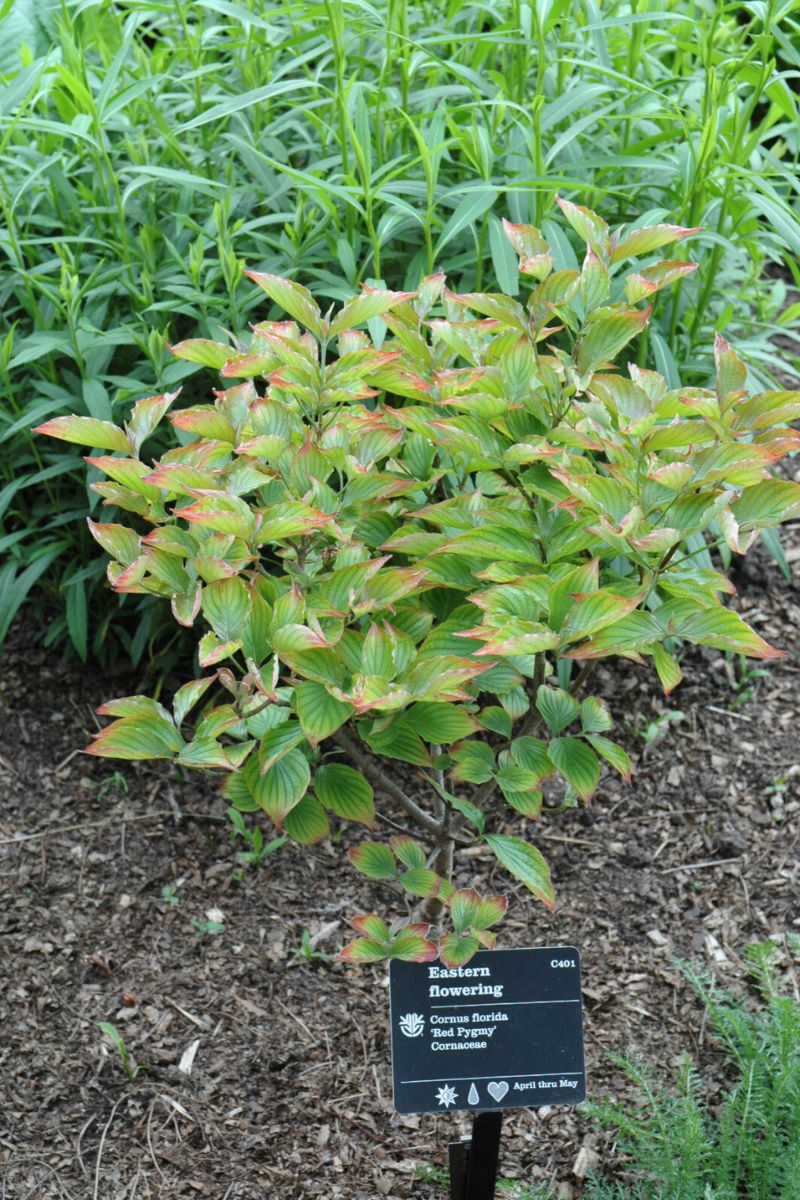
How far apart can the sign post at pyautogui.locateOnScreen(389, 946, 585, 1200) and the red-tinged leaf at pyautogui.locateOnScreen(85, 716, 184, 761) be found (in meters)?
0.48

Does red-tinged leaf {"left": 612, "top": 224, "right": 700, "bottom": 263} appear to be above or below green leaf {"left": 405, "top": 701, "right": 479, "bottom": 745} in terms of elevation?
above

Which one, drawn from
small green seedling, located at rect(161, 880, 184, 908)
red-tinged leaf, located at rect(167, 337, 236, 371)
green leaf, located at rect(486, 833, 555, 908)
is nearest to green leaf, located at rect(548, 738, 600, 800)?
green leaf, located at rect(486, 833, 555, 908)

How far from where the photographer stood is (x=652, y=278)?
60.7 inches

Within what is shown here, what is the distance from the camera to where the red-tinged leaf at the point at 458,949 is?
1618 mm

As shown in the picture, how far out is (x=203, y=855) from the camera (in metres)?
2.67

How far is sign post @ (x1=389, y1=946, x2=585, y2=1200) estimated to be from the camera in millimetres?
1691

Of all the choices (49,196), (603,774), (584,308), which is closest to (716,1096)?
(603,774)

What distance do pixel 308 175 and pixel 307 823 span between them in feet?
4.33

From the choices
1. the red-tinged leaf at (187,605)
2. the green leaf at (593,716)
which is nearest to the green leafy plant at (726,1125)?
the green leaf at (593,716)

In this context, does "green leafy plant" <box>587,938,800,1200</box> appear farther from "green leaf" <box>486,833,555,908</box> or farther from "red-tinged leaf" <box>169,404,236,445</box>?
"red-tinged leaf" <box>169,404,236,445</box>

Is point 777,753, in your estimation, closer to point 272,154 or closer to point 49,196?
point 272,154

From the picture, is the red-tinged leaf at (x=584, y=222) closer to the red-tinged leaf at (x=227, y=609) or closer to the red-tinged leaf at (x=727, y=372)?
the red-tinged leaf at (x=727, y=372)

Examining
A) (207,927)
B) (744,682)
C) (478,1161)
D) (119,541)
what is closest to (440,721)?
(119,541)

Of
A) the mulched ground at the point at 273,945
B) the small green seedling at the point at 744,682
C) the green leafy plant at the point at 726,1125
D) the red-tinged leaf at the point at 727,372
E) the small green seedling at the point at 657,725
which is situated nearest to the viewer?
the red-tinged leaf at the point at 727,372
